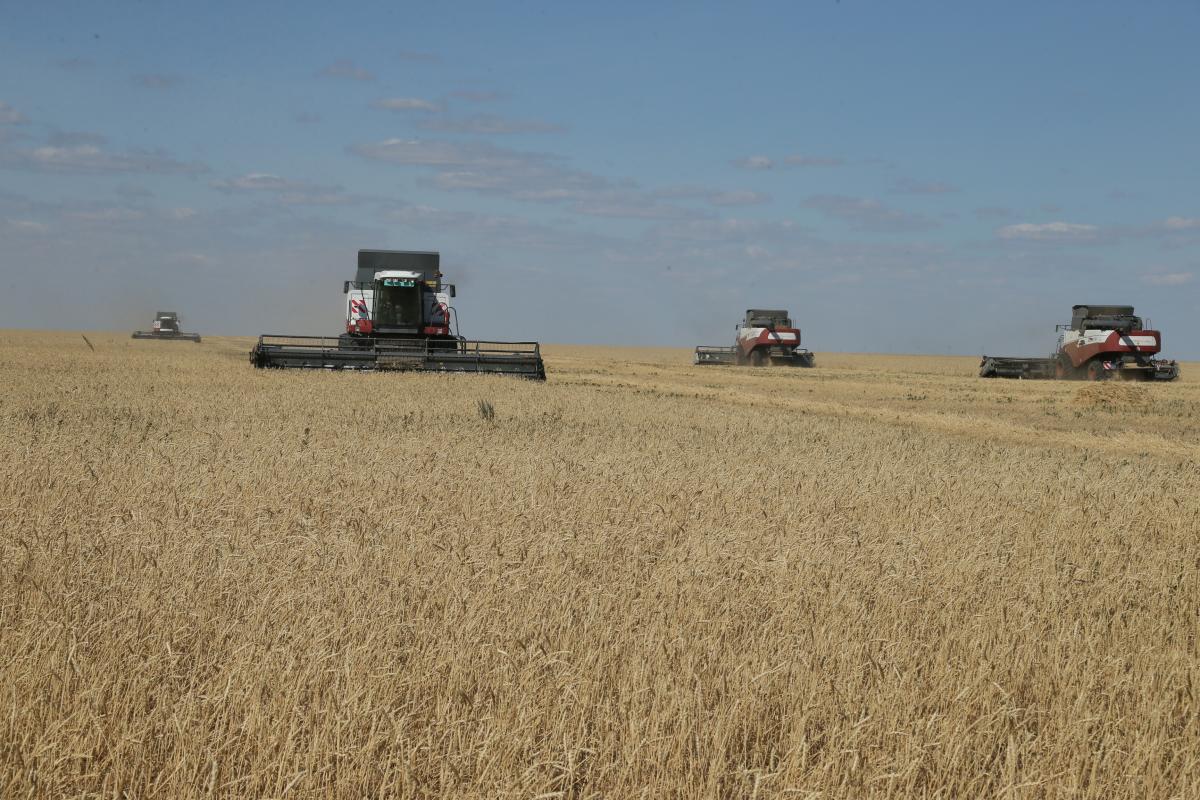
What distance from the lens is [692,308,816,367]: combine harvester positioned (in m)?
50.0

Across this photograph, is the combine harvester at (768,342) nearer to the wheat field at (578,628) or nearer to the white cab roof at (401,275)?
the white cab roof at (401,275)

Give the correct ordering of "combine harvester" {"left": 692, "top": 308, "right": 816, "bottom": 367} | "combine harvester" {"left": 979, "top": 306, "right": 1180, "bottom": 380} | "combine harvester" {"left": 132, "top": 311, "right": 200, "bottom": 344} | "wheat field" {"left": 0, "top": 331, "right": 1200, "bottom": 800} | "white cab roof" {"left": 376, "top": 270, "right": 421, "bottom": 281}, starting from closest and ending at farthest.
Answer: "wheat field" {"left": 0, "top": 331, "right": 1200, "bottom": 800}, "white cab roof" {"left": 376, "top": 270, "right": 421, "bottom": 281}, "combine harvester" {"left": 979, "top": 306, "right": 1180, "bottom": 380}, "combine harvester" {"left": 692, "top": 308, "right": 816, "bottom": 367}, "combine harvester" {"left": 132, "top": 311, "right": 200, "bottom": 344}

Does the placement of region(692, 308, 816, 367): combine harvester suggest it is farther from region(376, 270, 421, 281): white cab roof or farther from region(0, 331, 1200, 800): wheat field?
region(0, 331, 1200, 800): wheat field

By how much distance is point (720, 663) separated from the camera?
15.2 ft

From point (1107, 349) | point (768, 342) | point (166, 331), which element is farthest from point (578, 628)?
point (166, 331)

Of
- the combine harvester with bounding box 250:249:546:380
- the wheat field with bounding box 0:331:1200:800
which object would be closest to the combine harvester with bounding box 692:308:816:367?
the combine harvester with bounding box 250:249:546:380

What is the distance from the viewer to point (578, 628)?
16.4ft

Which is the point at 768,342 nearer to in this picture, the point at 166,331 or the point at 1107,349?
the point at 1107,349

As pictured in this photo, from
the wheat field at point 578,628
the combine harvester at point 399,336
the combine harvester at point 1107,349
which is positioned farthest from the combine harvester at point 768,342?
the wheat field at point 578,628

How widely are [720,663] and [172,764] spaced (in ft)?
6.77

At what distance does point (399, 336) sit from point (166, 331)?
5109 centimetres

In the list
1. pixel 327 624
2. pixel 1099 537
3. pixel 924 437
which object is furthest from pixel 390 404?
pixel 327 624

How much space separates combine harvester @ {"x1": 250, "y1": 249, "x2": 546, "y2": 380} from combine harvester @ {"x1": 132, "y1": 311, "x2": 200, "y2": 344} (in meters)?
47.9

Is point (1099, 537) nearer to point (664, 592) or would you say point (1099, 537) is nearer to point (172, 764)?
point (664, 592)
